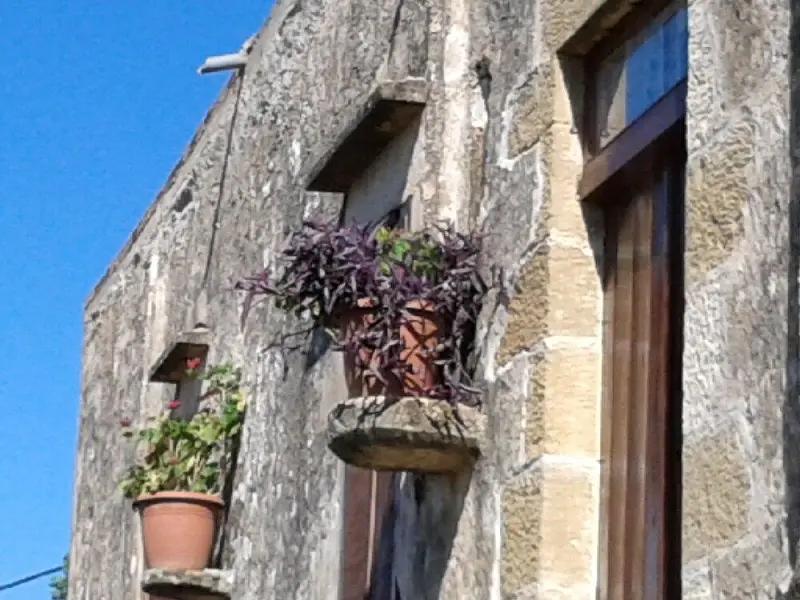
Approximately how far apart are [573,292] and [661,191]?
1.11 feet

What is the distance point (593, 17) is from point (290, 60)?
307cm

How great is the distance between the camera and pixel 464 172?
4.82 metres

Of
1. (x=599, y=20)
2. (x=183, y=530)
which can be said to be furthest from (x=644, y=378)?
(x=183, y=530)

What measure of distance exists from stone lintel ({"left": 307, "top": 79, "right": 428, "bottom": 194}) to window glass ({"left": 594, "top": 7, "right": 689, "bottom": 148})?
1099 millimetres

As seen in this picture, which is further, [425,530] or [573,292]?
[425,530]

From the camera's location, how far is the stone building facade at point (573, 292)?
3.09 metres

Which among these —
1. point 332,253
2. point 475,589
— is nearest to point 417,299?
point 332,253

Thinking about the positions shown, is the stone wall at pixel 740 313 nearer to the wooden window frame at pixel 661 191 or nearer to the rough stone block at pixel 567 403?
the wooden window frame at pixel 661 191

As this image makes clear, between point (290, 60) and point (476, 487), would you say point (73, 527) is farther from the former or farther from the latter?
point (476, 487)

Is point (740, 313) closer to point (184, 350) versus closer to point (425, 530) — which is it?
point (425, 530)

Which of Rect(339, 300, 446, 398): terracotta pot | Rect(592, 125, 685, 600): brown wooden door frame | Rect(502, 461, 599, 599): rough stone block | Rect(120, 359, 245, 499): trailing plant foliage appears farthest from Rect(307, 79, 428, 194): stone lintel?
Rect(502, 461, 599, 599): rough stone block

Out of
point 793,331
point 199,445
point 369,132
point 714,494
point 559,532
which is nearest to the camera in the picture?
point 793,331

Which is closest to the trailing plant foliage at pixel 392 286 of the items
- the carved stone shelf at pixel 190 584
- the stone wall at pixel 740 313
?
the stone wall at pixel 740 313

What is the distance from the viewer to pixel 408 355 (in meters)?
4.41
